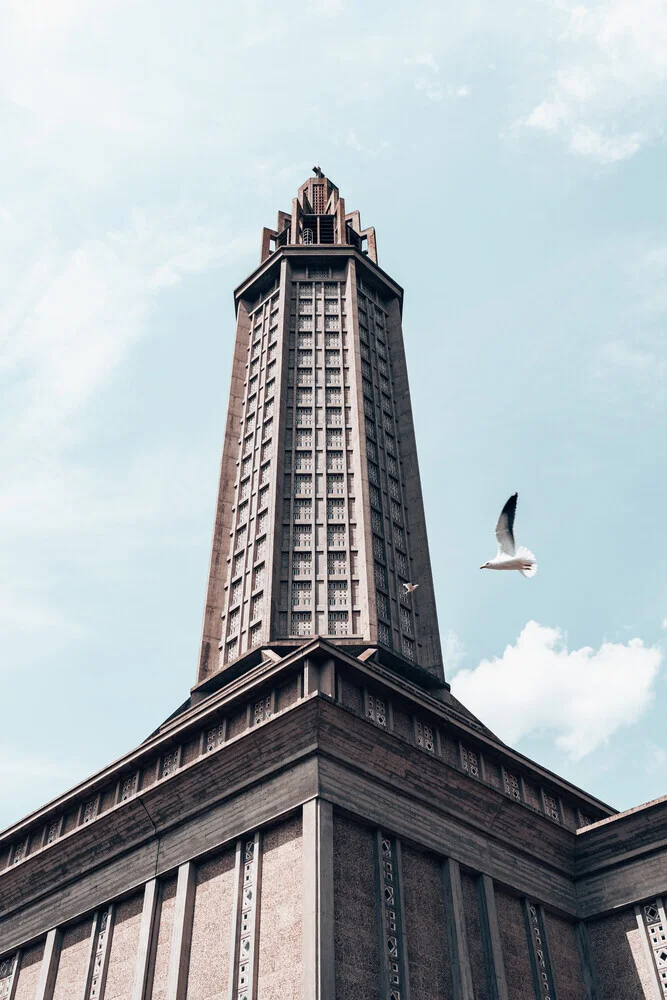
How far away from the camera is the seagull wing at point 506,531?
63.4 ft

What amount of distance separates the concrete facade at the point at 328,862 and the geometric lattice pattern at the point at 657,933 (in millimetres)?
44

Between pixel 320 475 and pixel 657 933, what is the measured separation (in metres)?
21.3

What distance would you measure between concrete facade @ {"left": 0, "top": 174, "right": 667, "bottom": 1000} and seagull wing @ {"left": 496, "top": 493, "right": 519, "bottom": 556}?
661 cm

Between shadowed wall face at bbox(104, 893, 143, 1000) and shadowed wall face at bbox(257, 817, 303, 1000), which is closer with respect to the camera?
shadowed wall face at bbox(257, 817, 303, 1000)

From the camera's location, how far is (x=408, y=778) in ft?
82.1

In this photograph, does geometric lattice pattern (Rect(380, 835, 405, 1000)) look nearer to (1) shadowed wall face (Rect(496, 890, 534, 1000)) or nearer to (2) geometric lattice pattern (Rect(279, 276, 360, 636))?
(1) shadowed wall face (Rect(496, 890, 534, 1000))

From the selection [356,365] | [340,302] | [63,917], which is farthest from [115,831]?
[340,302]

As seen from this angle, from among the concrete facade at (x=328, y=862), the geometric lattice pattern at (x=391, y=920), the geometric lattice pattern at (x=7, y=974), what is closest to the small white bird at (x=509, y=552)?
the concrete facade at (x=328, y=862)

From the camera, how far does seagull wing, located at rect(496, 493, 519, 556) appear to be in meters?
19.3

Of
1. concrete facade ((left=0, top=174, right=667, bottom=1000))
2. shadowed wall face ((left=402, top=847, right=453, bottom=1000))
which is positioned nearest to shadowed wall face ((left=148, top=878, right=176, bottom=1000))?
concrete facade ((left=0, top=174, right=667, bottom=1000))

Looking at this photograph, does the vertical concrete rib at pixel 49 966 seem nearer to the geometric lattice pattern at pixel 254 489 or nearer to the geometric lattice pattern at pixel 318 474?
the geometric lattice pattern at pixel 254 489

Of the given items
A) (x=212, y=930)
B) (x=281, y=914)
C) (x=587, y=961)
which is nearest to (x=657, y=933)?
(x=587, y=961)

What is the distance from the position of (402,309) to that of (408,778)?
104 ft

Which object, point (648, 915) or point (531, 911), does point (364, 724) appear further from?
point (648, 915)
